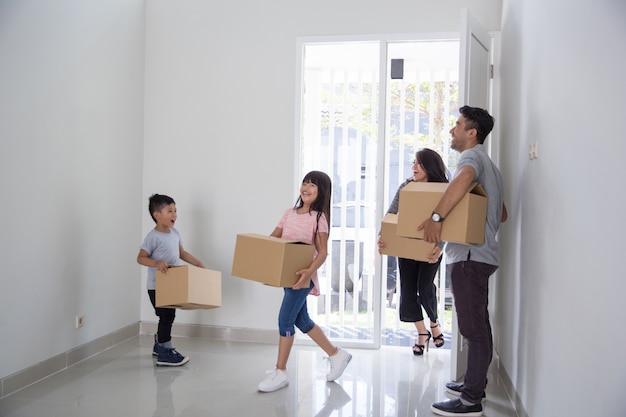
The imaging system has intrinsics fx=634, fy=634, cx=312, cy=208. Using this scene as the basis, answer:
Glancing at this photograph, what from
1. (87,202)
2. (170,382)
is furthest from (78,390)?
(87,202)

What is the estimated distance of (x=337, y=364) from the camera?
358cm

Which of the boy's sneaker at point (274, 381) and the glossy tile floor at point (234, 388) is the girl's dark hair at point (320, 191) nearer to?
the boy's sneaker at point (274, 381)

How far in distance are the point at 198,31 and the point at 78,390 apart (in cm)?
267

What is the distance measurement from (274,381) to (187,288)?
71cm

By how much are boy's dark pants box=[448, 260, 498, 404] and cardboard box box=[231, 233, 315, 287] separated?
76 centimetres

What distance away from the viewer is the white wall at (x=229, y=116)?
14.9 feet

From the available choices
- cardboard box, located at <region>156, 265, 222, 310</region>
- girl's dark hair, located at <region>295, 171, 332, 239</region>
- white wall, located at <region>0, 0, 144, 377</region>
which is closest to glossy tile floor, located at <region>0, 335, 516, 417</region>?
white wall, located at <region>0, 0, 144, 377</region>

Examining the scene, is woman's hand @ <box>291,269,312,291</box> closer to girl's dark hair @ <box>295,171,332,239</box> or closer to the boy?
girl's dark hair @ <box>295,171,332,239</box>

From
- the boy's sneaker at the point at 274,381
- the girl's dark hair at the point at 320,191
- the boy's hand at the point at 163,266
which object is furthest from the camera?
the boy's hand at the point at 163,266

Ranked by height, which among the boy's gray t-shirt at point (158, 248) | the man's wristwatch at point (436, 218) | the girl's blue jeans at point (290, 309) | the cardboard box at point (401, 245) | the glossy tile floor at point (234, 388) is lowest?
the glossy tile floor at point (234, 388)

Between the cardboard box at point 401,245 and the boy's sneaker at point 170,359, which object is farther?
the boy's sneaker at point 170,359

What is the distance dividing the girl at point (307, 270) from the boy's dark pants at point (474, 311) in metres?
0.77

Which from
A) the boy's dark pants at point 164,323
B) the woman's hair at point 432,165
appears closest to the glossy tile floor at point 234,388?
the boy's dark pants at point 164,323

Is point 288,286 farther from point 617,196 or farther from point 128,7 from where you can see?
point 128,7
